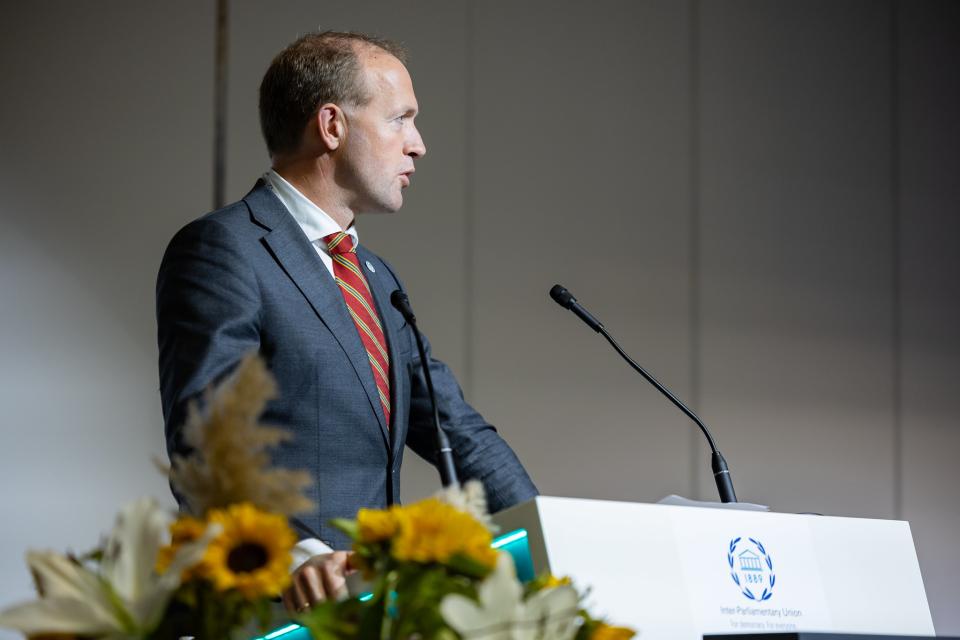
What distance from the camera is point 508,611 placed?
2.46 feet

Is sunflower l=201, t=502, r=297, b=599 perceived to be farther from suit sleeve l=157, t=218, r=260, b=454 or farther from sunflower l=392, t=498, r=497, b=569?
suit sleeve l=157, t=218, r=260, b=454

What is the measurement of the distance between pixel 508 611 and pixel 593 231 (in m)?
4.56

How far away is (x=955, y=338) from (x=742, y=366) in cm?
130

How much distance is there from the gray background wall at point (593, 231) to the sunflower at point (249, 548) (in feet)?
11.9

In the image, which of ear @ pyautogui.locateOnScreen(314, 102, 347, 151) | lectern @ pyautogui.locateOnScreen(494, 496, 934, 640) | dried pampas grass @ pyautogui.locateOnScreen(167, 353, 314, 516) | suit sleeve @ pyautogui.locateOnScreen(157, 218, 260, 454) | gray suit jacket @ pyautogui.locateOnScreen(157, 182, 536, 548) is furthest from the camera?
ear @ pyautogui.locateOnScreen(314, 102, 347, 151)

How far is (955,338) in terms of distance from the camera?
6.09 metres

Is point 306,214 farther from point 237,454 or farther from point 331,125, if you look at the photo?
point 237,454

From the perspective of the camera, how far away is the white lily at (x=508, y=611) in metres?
0.73

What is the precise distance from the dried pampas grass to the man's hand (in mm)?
506

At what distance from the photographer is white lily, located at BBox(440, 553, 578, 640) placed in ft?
2.39

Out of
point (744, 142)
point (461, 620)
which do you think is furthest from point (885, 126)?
point (461, 620)

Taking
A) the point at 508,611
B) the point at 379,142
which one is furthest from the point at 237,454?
the point at 379,142

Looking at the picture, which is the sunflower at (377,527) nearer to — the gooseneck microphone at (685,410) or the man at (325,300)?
the man at (325,300)

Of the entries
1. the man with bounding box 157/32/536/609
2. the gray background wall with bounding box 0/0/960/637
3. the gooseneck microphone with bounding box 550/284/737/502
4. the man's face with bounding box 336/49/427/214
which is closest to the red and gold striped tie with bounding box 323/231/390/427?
the man with bounding box 157/32/536/609
